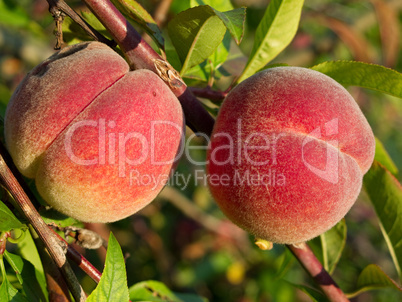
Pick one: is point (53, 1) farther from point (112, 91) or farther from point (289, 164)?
point (289, 164)

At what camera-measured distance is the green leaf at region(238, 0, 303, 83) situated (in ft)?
4.41

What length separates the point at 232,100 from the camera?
45.1 inches

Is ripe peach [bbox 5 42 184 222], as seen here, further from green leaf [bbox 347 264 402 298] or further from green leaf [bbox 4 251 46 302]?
green leaf [bbox 347 264 402 298]

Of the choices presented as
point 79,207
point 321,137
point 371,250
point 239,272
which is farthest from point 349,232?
point 79,207

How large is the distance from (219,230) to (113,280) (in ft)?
7.91

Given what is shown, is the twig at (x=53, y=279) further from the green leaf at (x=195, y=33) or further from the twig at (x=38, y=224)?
the green leaf at (x=195, y=33)

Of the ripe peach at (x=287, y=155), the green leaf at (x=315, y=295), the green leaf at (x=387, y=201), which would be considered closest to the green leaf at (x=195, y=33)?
the ripe peach at (x=287, y=155)

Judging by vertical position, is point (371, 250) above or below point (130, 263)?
below

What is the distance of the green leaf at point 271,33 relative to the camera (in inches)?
52.9

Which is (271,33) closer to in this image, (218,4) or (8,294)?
(218,4)

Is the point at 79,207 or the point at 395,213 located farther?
the point at 395,213

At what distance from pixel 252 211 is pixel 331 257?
669 mm

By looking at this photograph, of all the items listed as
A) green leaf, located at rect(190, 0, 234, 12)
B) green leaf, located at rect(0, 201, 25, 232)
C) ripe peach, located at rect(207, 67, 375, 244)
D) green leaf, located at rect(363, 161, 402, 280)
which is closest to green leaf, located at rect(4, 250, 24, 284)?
green leaf, located at rect(0, 201, 25, 232)

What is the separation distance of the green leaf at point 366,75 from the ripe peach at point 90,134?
0.56 m
